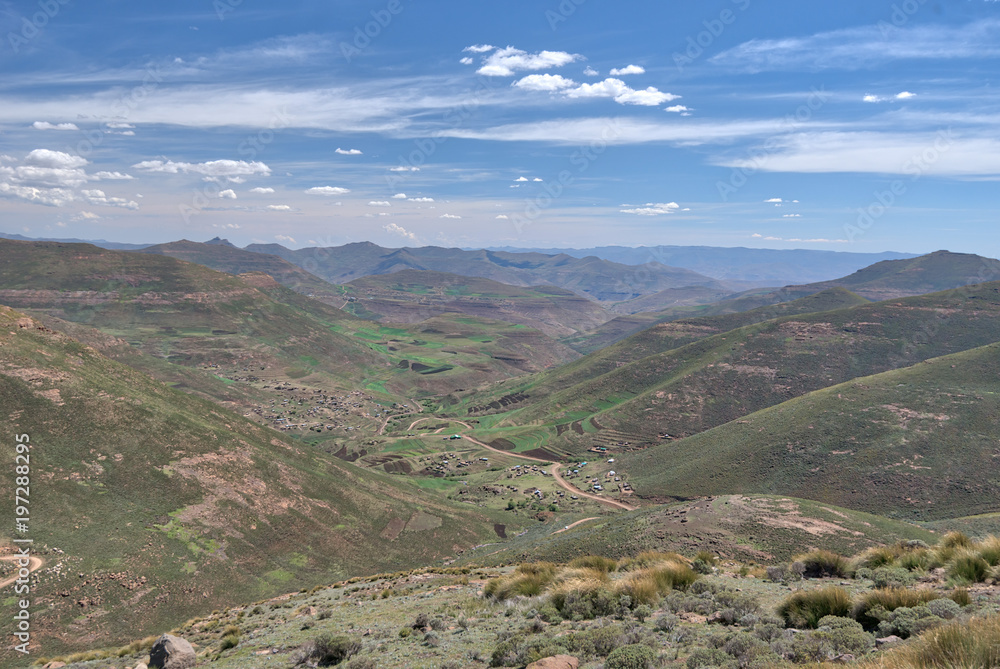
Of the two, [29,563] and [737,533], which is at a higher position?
[737,533]

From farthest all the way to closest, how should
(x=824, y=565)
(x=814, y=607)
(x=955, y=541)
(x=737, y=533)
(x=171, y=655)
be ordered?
(x=737, y=533)
(x=824, y=565)
(x=171, y=655)
(x=955, y=541)
(x=814, y=607)

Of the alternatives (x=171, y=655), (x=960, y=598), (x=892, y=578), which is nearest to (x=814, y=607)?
(x=960, y=598)

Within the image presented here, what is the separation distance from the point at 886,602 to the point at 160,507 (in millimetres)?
74832

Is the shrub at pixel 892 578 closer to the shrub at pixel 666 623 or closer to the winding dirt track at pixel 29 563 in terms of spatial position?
the shrub at pixel 666 623

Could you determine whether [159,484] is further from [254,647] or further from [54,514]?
[254,647]

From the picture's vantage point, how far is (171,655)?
2064cm

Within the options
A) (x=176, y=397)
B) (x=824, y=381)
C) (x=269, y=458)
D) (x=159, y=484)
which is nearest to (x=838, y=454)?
(x=824, y=381)

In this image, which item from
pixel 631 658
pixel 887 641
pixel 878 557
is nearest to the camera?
pixel 887 641

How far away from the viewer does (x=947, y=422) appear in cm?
11000

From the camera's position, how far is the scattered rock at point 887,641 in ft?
38.4

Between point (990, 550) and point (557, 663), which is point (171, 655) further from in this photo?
point (990, 550)

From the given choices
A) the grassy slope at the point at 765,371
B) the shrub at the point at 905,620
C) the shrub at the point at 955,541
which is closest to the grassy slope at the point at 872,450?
the grassy slope at the point at 765,371

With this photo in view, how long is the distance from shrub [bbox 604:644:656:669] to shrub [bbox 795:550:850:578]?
15.3 meters

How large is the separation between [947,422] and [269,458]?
147444 millimetres
